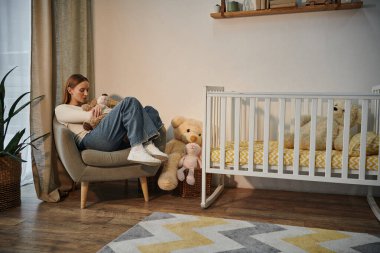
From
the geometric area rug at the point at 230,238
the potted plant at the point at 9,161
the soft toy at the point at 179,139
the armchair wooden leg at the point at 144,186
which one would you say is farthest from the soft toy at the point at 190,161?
the potted plant at the point at 9,161

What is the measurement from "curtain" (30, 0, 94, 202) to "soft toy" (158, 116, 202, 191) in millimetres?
777

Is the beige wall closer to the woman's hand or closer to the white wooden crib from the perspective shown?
the white wooden crib

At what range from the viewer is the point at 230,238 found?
5.88ft

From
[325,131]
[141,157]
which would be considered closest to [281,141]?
[325,131]

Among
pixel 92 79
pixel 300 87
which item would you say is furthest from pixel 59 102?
pixel 300 87

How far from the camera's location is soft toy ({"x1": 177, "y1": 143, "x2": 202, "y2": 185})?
261 cm

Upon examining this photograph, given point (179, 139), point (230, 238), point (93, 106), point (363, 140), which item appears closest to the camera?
point (230, 238)

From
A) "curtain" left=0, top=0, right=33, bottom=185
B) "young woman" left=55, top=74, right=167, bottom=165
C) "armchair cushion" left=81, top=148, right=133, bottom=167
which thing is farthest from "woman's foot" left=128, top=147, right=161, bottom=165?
"curtain" left=0, top=0, right=33, bottom=185

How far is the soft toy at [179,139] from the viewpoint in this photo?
104 inches

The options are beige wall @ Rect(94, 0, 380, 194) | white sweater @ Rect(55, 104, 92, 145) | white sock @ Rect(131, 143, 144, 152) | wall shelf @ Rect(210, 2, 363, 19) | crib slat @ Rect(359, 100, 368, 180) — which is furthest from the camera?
beige wall @ Rect(94, 0, 380, 194)

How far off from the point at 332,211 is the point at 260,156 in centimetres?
60

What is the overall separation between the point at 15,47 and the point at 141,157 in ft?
4.44

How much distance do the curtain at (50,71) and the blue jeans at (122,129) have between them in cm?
31

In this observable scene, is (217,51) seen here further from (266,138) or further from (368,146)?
(368,146)
